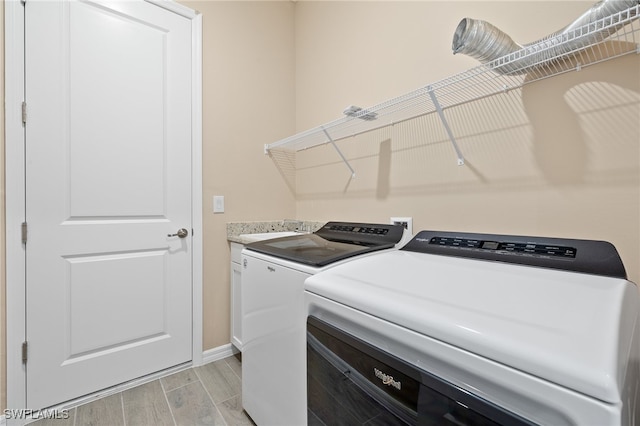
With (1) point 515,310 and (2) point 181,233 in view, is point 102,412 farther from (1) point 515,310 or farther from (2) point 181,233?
(1) point 515,310

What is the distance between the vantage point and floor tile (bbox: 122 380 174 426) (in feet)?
4.62

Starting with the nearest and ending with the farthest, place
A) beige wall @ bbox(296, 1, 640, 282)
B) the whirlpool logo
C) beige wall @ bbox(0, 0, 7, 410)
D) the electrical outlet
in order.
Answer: the whirlpool logo
beige wall @ bbox(296, 1, 640, 282)
beige wall @ bbox(0, 0, 7, 410)
the electrical outlet

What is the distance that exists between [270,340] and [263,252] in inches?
14.4

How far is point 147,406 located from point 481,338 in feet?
5.81

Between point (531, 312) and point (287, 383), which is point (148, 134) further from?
point (531, 312)

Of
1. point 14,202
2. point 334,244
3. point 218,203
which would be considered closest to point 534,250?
point 334,244

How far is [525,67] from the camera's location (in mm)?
983

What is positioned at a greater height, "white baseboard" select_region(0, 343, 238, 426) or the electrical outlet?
the electrical outlet

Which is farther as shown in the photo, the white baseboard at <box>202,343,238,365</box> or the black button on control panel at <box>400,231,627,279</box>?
the white baseboard at <box>202,343,238,365</box>

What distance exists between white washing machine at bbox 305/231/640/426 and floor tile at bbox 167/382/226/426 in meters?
0.80

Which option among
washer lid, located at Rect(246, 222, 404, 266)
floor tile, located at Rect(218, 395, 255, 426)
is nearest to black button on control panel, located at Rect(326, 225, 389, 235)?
washer lid, located at Rect(246, 222, 404, 266)

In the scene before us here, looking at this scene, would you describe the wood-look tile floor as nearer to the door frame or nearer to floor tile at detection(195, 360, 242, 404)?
floor tile at detection(195, 360, 242, 404)

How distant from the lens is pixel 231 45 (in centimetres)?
206

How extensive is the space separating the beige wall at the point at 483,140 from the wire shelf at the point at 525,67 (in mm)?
38
